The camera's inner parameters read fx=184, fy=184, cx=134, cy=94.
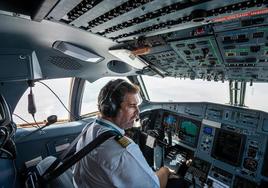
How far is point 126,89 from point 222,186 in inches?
83.9

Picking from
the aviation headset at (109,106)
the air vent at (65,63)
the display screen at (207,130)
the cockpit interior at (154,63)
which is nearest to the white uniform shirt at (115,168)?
the aviation headset at (109,106)

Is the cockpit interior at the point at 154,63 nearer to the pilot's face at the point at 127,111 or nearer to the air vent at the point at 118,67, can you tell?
the air vent at the point at 118,67

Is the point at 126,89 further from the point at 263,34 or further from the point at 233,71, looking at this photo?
the point at 233,71

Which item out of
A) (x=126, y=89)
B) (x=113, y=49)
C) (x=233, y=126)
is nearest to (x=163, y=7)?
(x=126, y=89)

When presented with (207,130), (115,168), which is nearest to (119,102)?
(115,168)

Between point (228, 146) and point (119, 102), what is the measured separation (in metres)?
2.04

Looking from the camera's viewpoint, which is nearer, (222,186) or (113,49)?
(113,49)

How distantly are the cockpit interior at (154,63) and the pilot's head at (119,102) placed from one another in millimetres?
419

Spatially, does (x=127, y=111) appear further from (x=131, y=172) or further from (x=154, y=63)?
(x=154, y=63)

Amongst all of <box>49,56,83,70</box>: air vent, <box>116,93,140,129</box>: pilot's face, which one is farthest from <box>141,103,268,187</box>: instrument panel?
<box>49,56,83,70</box>: air vent

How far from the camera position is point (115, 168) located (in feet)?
3.31

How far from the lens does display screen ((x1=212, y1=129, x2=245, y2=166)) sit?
97.0 inches

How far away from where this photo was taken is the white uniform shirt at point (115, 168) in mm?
1010

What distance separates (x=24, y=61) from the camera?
1.52 metres
